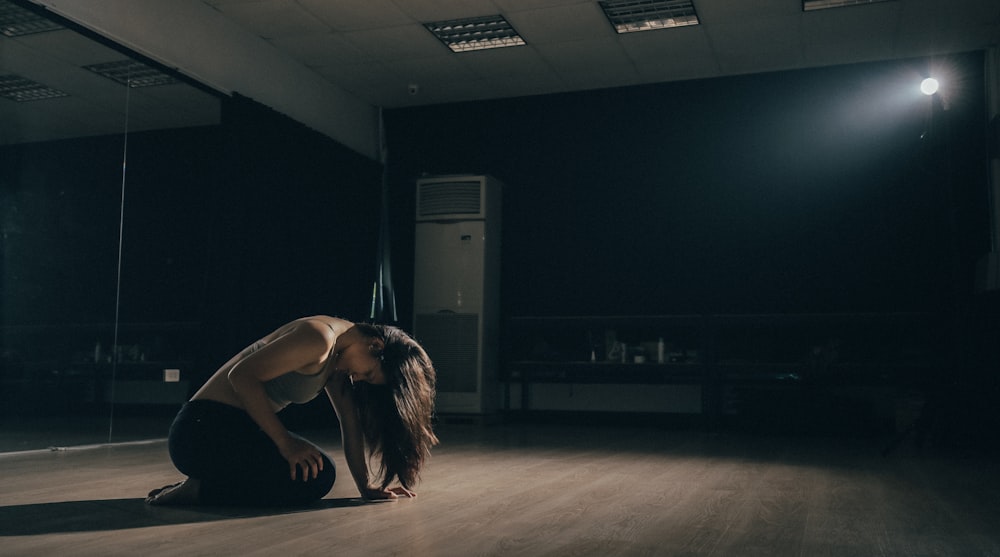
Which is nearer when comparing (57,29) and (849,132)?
(57,29)

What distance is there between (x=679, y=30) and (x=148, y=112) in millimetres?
3538

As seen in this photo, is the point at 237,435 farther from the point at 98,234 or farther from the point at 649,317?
the point at 649,317

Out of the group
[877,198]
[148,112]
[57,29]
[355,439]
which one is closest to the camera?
[355,439]

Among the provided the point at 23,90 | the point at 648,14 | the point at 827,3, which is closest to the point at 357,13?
the point at 648,14

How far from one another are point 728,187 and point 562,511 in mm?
4616

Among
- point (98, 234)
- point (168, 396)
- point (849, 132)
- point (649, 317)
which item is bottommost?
point (168, 396)

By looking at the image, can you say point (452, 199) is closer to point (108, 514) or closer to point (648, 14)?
point (648, 14)

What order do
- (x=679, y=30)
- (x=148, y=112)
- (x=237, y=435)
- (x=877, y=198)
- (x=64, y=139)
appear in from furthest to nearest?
(x=877, y=198) < (x=679, y=30) < (x=148, y=112) < (x=64, y=139) < (x=237, y=435)

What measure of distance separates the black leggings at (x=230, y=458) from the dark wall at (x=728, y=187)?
4.58 m

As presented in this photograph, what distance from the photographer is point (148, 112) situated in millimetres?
5094

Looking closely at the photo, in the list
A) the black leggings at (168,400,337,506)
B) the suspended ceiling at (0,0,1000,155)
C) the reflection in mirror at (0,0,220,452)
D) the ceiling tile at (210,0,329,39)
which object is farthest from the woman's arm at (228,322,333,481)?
the ceiling tile at (210,0,329,39)

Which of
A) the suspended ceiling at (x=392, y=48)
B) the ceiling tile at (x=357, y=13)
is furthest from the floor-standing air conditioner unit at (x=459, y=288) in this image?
the ceiling tile at (x=357, y=13)

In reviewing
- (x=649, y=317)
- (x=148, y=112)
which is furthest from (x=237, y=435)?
(x=649, y=317)

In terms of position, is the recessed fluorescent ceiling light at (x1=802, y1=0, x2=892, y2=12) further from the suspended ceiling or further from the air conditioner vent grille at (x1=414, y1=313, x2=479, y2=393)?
the air conditioner vent grille at (x1=414, y1=313, x2=479, y2=393)
